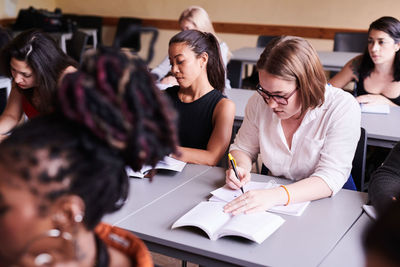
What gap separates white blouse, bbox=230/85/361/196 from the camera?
172 cm

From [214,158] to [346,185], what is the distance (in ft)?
1.90

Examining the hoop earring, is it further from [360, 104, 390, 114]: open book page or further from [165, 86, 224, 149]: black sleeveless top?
[360, 104, 390, 114]: open book page

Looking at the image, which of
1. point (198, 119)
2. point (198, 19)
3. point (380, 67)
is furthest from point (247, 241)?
point (198, 19)

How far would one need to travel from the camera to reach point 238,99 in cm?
320

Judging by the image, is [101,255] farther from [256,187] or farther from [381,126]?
[381,126]

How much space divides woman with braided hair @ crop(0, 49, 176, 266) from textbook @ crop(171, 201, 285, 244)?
68 cm

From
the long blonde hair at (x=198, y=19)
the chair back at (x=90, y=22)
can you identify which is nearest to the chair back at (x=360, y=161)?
the long blonde hair at (x=198, y=19)

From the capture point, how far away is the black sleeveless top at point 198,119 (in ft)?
7.44

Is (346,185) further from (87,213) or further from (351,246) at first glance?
(87,213)

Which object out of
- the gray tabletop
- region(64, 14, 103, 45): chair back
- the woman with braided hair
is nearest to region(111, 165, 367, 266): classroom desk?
the woman with braided hair

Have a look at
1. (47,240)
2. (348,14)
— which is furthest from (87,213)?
(348,14)

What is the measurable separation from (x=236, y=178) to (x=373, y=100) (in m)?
1.73

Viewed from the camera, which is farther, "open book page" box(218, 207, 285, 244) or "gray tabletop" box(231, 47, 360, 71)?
"gray tabletop" box(231, 47, 360, 71)

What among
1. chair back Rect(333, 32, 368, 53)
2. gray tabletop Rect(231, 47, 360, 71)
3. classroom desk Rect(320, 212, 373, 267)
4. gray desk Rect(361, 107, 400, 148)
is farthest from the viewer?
chair back Rect(333, 32, 368, 53)
